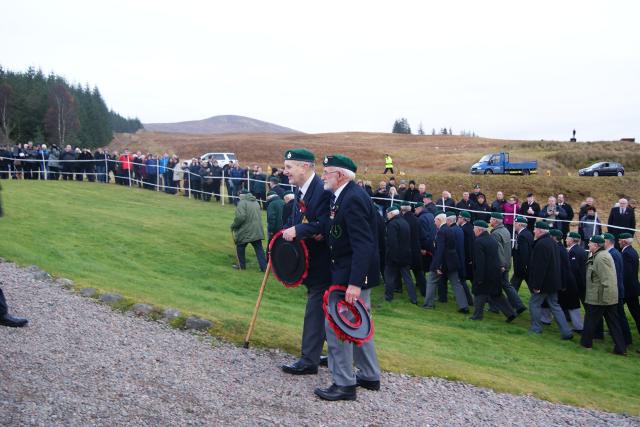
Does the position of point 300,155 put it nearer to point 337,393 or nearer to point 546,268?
point 337,393

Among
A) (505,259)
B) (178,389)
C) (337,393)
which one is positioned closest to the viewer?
(178,389)

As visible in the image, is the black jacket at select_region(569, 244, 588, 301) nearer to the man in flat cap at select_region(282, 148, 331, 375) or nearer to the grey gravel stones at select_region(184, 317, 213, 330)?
the man in flat cap at select_region(282, 148, 331, 375)

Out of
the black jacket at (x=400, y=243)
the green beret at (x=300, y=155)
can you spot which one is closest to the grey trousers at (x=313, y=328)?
the green beret at (x=300, y=155)

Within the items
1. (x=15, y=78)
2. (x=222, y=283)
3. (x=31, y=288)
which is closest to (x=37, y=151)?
(x=222, y=283)

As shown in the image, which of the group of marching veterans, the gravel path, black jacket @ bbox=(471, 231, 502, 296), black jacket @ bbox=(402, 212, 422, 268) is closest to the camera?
the gravel path

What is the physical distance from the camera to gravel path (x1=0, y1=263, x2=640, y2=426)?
5.96 metres

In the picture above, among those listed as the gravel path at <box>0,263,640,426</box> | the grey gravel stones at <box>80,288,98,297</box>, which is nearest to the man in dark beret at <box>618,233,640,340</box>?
the gravel path at <box>0,263,640,426</box>

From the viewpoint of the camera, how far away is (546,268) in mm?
13180

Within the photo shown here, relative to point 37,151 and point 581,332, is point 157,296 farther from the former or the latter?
point 37,151

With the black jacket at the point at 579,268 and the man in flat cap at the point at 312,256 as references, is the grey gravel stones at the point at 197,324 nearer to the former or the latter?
the man in flat cap at the point at 312,256

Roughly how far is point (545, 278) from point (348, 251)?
7.85 m

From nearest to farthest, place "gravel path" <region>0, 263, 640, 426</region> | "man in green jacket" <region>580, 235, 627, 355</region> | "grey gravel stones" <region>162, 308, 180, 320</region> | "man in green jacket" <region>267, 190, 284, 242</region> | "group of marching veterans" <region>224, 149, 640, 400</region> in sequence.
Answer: "gravel path" <region>0, 263, 640, 426</region>
"group of marching veterans" <region>224, 149, 640, 400</region>
"grey gravel stones" <region>162, 308, 180, 320</region>
"man in green jacket" <region>580, 235, 627, 355</region>
"man in green jacket" <region>267, 190, 284, 242</region>

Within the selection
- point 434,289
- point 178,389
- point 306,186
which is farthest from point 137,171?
point 178,389

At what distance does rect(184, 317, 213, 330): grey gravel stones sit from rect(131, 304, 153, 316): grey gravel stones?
2.48ft
